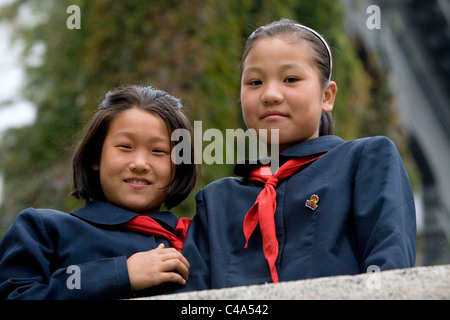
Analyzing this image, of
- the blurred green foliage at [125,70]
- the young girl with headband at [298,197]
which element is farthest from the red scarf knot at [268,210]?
the blurred green foliage at [125,70]

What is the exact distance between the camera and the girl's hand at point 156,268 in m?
1.79

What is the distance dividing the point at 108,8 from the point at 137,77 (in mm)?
669

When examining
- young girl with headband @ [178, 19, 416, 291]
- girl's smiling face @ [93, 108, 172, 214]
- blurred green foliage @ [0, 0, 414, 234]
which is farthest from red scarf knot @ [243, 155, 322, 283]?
blurred green foliage @ [0, 0, 414, 234]

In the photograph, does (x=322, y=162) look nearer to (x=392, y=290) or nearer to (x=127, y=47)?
(x=392, y=290)

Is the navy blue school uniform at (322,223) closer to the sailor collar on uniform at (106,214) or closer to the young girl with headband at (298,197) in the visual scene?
the young girl with headband at (298,197)

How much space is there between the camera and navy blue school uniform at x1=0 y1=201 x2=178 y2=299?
1.75m

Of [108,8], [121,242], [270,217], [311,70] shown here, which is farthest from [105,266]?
[108,8]

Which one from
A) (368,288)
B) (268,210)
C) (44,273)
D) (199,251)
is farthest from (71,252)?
(368,288)

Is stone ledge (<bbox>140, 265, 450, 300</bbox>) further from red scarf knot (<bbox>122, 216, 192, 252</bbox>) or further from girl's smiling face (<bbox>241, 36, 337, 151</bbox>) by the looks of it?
girl's smiling face (<bbox>241, 36, 337, 151</bbox>)

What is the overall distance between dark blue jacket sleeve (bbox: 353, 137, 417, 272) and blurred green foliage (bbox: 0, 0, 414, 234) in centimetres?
232

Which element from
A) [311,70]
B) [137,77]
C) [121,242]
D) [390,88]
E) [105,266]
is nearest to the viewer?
[105,266]

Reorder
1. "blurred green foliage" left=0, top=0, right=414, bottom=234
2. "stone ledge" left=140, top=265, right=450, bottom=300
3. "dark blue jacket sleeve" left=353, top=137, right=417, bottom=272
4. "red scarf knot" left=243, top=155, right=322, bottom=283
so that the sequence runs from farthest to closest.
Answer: "blurred green foliage" left=0, top=0, right=414, bottom=234
"red scarf knot" left=243, top=155, right=322, bottom=283
"dark blue jacket sleeve" left=353, top=137, right=417, bottom=272
"stone ledge" left=140, top=265, right=450, bottom=300

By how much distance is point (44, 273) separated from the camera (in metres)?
1.83

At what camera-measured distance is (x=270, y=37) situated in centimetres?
214
